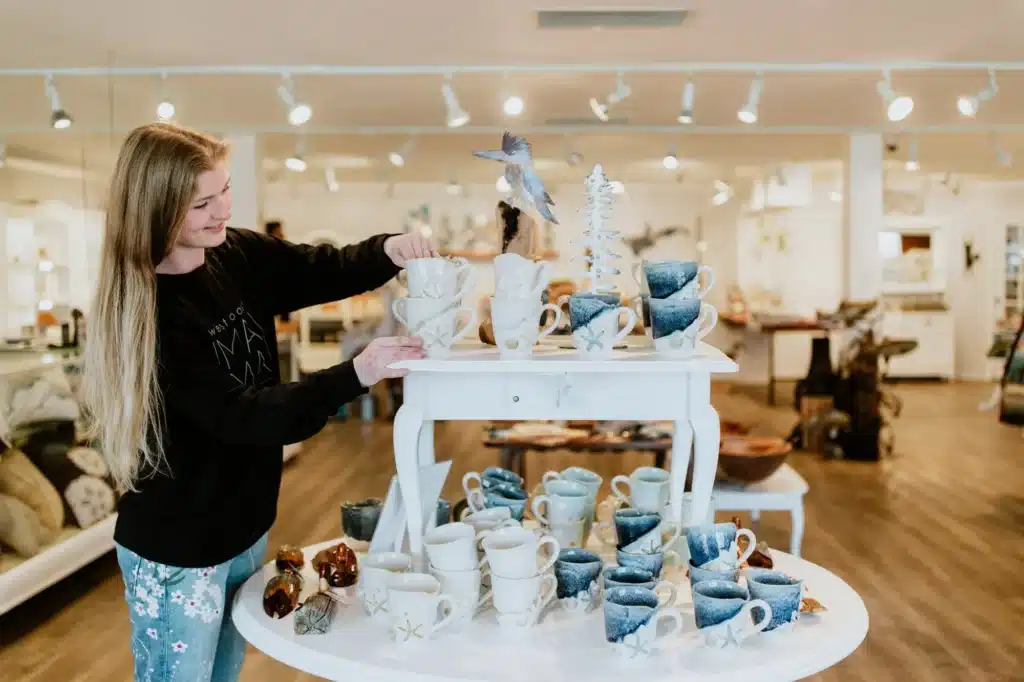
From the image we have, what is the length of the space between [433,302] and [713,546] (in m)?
0.65

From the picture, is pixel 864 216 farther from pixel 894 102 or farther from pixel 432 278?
pixel 432 278

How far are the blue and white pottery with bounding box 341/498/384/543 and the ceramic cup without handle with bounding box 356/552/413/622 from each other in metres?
0.28

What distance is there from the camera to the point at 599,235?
175cm

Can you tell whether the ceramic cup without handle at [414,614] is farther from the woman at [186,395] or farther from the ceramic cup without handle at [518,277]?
the ceramic cup without handle at [518,277]

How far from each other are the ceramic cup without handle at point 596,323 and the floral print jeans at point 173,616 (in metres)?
0.81

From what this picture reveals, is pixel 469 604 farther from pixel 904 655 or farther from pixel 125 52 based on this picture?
pixel 125 52

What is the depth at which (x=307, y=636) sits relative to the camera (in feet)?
5.17

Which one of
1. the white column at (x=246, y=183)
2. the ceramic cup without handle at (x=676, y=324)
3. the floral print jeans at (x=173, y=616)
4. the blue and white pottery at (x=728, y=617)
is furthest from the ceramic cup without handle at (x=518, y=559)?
the white column at (x=246, y=183)

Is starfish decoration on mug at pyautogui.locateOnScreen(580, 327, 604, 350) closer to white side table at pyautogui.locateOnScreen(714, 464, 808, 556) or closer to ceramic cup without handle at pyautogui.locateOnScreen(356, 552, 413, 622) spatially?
ceramic cup without handle at pyautogui.locateOnScreen(356, 552, 413, 622)

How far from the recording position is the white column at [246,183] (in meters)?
6.61

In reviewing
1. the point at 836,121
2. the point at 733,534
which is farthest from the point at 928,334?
the point at 733,534

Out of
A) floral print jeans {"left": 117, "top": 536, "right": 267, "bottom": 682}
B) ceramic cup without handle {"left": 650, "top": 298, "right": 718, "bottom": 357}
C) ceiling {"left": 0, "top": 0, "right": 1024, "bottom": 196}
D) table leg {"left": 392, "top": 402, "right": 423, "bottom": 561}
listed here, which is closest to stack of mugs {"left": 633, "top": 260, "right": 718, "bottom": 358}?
ceramic cup without handle {"left": 650, "top": 298, "right": 718, "bottom": 357}

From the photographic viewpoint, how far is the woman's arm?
1.97 metres

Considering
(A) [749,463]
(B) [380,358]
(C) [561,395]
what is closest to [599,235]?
(C) [561,395]
